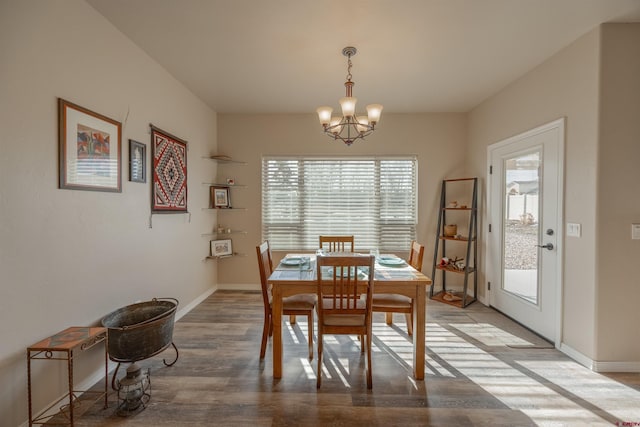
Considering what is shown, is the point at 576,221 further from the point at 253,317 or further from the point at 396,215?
the point at 253,317

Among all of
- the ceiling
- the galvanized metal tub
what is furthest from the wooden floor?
the ceiling

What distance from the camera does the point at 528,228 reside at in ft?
9.32

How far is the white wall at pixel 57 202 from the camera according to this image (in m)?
1.44

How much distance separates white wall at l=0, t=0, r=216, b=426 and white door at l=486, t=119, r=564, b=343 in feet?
12.6

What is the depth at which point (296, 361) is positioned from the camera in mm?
2260

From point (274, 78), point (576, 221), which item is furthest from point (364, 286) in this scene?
point (274, 78)

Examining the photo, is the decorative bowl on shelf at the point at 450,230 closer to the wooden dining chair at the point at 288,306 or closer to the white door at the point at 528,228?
the white door at the point at 528,228

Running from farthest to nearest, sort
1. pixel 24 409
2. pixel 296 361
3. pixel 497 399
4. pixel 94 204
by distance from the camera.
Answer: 1. pixel 296 361
2. pixel 94 204
3. pixel 497 399
4. pixel 24 409

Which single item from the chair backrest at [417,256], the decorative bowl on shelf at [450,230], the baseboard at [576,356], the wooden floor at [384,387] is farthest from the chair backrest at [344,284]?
the decorative bowl on shelf at [450,230]

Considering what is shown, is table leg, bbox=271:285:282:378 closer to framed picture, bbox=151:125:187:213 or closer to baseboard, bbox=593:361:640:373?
framed picture, bbox=151:125:187:213

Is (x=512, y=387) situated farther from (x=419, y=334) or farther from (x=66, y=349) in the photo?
(x=66, y=349)

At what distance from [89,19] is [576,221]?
13.6 ft

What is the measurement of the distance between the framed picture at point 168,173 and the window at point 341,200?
1.20 m

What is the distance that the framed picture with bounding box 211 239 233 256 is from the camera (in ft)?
12.6
